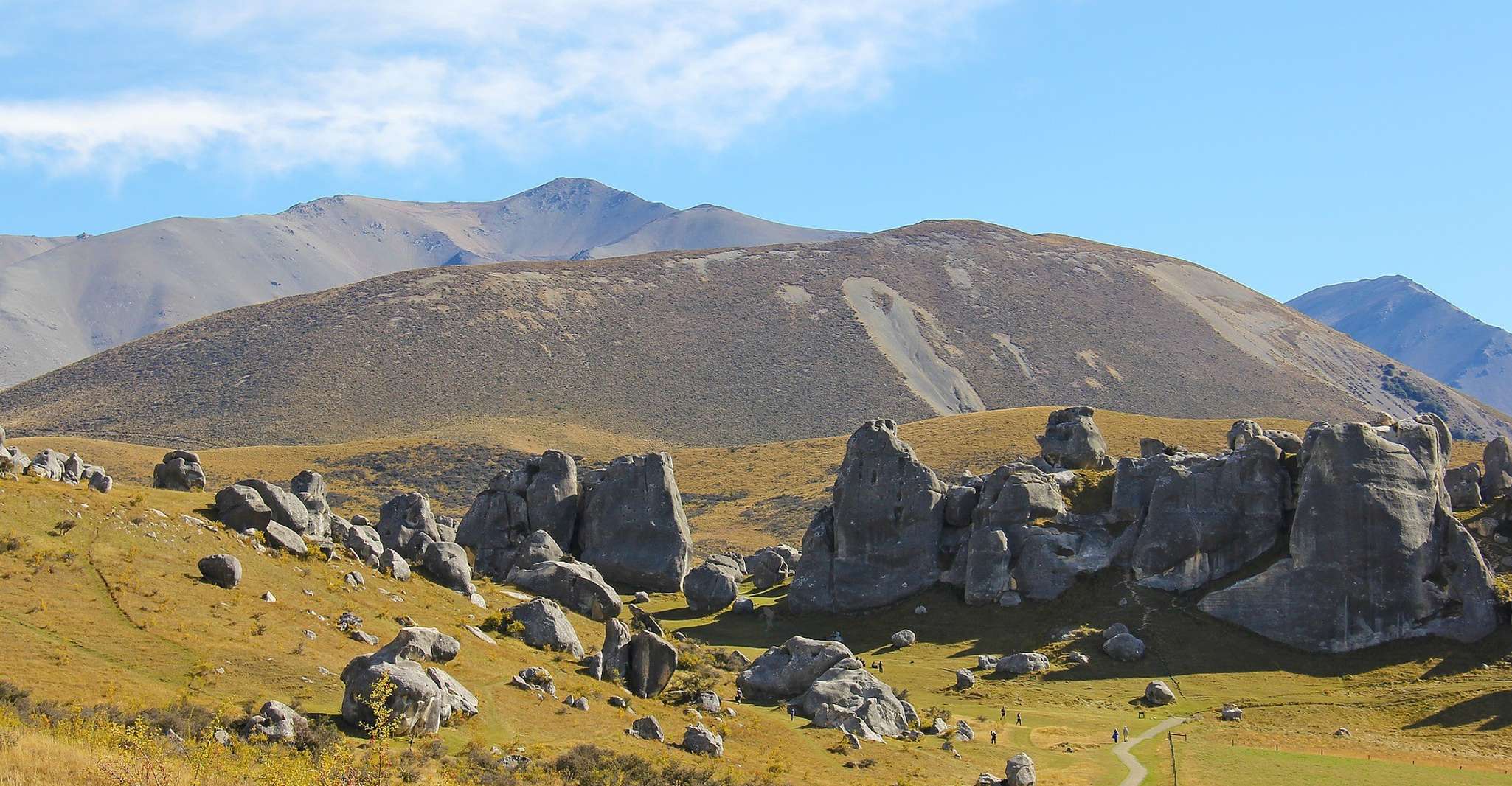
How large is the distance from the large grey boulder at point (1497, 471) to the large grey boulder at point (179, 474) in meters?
65.8

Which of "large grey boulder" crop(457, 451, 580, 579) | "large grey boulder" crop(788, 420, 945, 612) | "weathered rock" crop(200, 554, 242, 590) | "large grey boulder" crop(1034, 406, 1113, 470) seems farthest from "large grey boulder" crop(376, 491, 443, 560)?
Answer: "large grey boulder" crop(1034, 406, 1113, 470)

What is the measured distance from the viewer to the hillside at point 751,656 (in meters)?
31.7

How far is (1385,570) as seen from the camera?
59156mm

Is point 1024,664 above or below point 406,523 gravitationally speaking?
below

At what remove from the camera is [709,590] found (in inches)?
2827

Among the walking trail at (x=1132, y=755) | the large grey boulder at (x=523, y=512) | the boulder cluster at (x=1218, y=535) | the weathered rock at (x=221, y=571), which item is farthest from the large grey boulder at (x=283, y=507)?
the walking trail at (x=1132, y=755)

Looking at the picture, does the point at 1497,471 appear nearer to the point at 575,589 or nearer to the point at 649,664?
the point at 575,589

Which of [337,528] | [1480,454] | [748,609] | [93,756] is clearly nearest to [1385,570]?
[748,609]

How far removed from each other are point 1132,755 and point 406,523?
4087 centimetres

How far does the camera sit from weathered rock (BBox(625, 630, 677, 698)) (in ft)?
143

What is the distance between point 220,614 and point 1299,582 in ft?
158

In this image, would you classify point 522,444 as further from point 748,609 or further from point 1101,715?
point 1101,715

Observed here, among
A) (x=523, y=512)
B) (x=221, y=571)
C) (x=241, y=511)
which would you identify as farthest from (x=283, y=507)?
(x=523, y=512)

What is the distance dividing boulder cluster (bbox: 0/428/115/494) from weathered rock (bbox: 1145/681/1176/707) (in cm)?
4237
